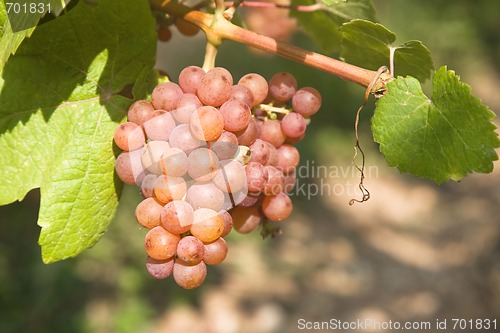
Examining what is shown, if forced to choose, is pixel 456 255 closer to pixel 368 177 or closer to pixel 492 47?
pixel 368 177

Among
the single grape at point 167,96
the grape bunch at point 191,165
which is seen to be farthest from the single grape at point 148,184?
the single grape at point 167,96

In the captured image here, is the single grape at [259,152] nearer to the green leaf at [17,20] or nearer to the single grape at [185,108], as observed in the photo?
the single grape at [185,108]

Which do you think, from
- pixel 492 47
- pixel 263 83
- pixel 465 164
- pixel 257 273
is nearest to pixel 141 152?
pixel 263 83

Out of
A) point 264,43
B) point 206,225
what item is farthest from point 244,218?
point 264,43

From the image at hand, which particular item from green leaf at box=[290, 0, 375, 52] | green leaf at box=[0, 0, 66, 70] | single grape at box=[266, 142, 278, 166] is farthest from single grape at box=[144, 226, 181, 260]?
green leaf at box=[290, 0, 375, 52]

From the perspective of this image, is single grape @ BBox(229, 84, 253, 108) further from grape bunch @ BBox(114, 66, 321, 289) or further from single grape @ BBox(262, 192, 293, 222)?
single grape @ BBox(262, 192, 293, 222)

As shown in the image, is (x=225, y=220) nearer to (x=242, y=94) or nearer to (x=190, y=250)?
(x=190, y=250)
